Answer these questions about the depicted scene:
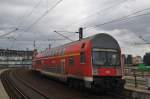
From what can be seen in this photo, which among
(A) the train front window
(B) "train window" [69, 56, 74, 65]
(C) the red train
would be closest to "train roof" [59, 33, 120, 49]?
(C) the red train

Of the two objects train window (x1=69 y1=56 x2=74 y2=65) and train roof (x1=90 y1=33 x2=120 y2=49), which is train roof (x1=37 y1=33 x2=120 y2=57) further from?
train window (x1=69 y1=56 x2=74 y2=65)

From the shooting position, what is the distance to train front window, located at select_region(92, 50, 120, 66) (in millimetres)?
19781

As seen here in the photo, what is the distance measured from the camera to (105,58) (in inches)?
790

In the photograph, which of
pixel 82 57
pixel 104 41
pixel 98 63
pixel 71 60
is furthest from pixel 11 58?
pixel 98 63

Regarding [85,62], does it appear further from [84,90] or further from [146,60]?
[146,60]

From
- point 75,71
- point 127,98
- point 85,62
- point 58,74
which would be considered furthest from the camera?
point 58,74

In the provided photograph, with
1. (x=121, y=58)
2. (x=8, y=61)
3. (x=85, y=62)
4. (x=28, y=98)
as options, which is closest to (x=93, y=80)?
(x=85, y=62)

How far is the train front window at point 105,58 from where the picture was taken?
1978 cm

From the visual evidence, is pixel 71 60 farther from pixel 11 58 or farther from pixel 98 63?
pixel 11 58

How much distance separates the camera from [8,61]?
14650 cm

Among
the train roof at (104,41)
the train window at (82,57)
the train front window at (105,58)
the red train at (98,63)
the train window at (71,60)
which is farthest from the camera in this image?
the train window at (71,60)

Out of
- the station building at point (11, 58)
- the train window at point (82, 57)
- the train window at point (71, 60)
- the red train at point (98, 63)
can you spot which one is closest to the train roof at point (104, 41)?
the red train at point (98, 63)

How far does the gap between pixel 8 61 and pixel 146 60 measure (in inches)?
3886

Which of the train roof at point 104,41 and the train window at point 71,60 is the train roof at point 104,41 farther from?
the train window at point 71,60
